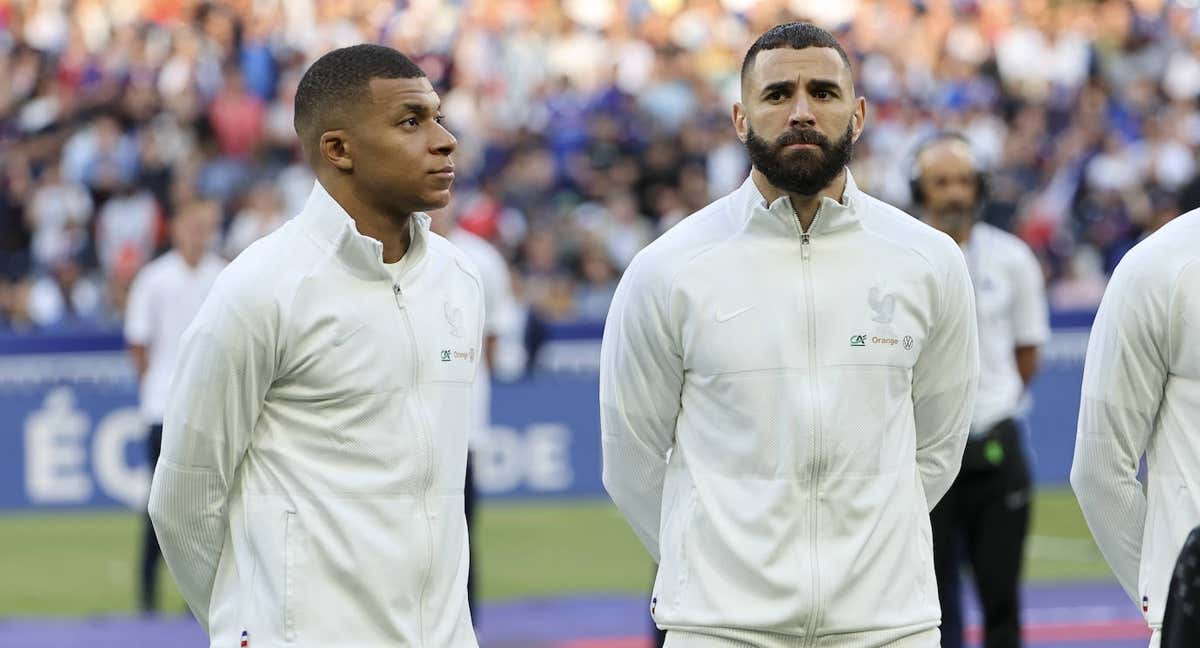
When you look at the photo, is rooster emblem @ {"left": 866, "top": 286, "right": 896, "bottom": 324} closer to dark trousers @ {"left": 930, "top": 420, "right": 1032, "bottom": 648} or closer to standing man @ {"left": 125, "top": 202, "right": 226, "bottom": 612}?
dark trousers @ {"left": 930, "top": 420, "right": 1032, "bottom": 648}

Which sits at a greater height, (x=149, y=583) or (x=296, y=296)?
(x=296, y=296)

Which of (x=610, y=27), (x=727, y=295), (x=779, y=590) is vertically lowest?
(x=779, y=590)

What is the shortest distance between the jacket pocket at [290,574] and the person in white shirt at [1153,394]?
1.99 m

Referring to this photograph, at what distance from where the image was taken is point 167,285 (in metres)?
10.9

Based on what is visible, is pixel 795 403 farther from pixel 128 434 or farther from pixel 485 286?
pixel 128 434

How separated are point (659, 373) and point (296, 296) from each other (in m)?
0.95

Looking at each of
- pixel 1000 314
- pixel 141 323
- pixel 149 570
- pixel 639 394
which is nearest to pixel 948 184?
pixel 1000 314

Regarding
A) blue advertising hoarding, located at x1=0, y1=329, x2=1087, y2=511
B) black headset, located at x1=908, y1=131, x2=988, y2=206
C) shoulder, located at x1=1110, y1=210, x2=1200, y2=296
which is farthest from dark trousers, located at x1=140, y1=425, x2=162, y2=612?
shoulder, located at x1=1110, y1=210, x2=1200, y2=296

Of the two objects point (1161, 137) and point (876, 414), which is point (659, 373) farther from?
point (1161, 137)

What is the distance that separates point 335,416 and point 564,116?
16991mm

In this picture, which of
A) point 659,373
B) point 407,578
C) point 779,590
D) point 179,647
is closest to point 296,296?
point 407,578

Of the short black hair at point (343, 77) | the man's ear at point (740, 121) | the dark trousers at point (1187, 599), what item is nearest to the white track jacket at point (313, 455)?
the short black hair at point (343, 77)

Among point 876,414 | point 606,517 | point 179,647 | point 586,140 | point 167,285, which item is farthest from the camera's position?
point 586,140

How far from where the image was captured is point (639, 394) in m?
4.86
